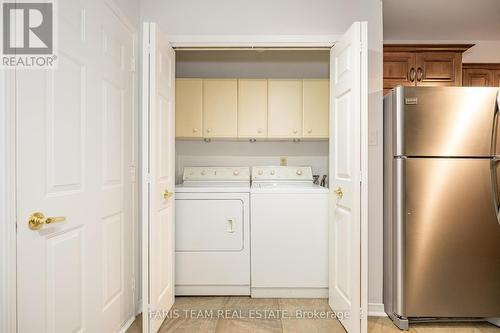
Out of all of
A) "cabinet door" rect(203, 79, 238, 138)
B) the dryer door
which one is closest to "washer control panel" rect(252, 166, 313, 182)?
"cabinet door" rect(203, 79, 238, 138)

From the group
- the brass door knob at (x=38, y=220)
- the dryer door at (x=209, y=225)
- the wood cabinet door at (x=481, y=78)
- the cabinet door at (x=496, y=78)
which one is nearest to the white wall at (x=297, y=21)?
the dryer door at (x=209, y=225)

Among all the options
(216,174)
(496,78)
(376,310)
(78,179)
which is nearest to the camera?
(78,179)

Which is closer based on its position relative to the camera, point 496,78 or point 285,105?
point 285,105

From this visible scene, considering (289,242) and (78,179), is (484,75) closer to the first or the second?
(289,242)

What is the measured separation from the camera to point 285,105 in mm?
3312

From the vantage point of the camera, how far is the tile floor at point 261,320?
2375 mm

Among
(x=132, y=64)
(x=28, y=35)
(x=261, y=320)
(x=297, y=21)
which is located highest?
(x=297, y=21)

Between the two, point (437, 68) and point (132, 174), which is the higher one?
point (437, 68)

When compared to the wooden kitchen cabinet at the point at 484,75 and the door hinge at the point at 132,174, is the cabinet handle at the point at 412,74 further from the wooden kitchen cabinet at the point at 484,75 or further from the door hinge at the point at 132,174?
the door hinge at the point at 132,174

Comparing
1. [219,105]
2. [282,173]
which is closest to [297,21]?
[219,105]

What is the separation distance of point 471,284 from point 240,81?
8.18 ft

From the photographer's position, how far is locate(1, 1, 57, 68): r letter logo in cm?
128

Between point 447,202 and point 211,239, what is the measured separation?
5.94 ft

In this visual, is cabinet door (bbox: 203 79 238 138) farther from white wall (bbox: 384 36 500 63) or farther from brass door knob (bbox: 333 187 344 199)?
white wall (bbox: 384 36 500 63)
